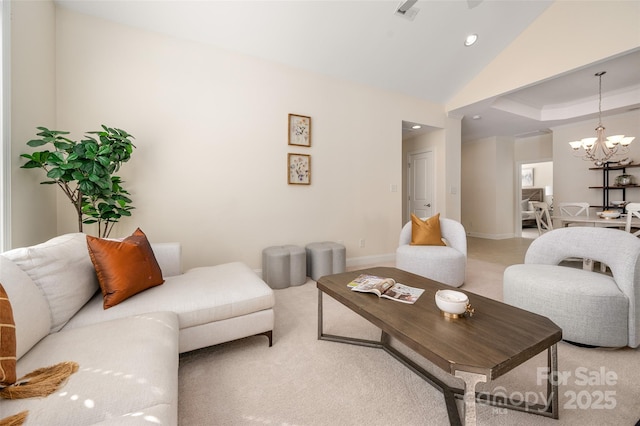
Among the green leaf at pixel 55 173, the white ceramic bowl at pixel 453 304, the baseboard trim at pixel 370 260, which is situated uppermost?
the green leaf at pixel 55 173

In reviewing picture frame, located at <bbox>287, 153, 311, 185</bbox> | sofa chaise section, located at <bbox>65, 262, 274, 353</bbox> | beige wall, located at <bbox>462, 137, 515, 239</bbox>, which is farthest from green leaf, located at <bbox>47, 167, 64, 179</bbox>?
beige wall, located at <bbox>462, 137, 515, 239</bbox>

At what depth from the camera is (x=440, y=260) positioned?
9.42 ft

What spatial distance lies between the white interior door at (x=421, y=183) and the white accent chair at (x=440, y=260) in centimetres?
208

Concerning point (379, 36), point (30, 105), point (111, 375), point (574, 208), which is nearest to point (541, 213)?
point (574, 208)

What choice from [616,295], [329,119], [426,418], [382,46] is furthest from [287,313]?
[382,46]

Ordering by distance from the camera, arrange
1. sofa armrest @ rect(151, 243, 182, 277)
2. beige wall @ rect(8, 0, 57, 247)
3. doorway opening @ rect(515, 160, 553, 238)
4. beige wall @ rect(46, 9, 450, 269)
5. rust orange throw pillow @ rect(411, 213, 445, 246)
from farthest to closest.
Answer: doorway opening @ rect(515, 160, 553, 238), rust orange throw pillow @ rect(411, 213, 445, 246), beige wall @ rect(46, 9, 450, 269), sofa armrest @ rect(151, 243, 182, 277), beige wall @ rect(8, 0, 57, 247)

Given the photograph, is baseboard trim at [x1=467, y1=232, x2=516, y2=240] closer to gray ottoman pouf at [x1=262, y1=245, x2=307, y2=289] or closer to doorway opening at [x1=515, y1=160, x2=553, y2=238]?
doorway opening at [x1=515, y1=160, x2=553, y2=238]

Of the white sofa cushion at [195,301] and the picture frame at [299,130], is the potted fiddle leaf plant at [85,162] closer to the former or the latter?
the white sofa cushion at [195,301]

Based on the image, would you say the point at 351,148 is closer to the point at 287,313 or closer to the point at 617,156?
the point at 287,313

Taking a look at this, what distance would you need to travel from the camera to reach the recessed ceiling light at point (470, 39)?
11.4ft

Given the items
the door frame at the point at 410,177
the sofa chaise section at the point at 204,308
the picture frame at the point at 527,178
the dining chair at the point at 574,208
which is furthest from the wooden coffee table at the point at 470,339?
the picture frame at the point at 527,178

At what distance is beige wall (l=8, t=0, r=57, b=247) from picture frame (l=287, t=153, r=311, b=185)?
7.66 ft

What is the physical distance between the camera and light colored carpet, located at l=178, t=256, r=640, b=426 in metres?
1.24

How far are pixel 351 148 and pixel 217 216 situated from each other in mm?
2153
